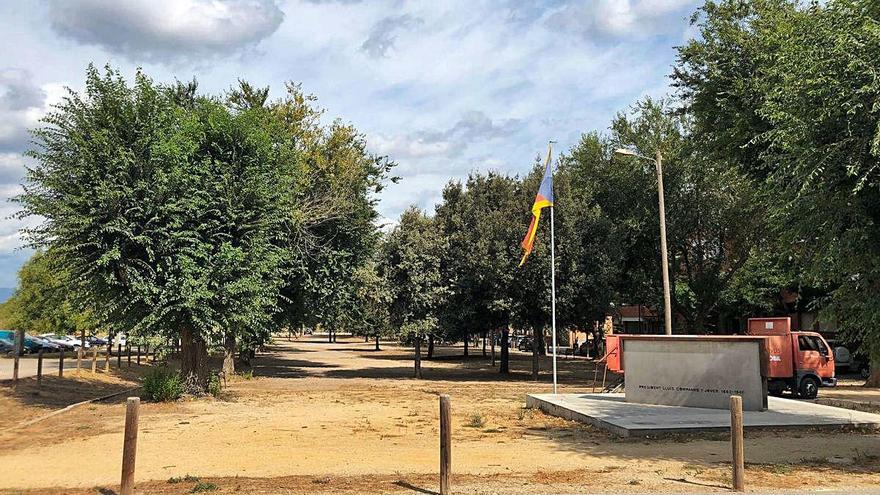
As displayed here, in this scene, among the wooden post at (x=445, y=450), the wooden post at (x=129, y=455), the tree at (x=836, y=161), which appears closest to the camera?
the wooden post at (x=129, y=455)

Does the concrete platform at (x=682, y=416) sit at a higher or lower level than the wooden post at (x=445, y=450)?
lower

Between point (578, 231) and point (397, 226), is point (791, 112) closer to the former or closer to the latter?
point (578, 231)

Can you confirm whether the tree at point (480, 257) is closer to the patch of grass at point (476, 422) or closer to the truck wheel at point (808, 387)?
the truck wheel at point (808, 387)

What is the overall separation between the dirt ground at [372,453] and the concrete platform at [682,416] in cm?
41

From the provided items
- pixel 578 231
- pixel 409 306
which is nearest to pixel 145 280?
pixel 409 306

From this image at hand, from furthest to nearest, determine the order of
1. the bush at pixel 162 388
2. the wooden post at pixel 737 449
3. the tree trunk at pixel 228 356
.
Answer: the tree trunk at pixel 228 356, the bush at pixel 162 388, the wooden post at pixel 737 449

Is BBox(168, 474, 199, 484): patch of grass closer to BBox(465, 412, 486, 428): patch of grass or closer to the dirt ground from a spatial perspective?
the dirt ground

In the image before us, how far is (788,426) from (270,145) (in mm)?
16444

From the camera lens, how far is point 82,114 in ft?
61.4

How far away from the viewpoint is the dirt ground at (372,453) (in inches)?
348

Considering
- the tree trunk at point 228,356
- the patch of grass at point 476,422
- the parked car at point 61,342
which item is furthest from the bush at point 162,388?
the parked car at point 61,342

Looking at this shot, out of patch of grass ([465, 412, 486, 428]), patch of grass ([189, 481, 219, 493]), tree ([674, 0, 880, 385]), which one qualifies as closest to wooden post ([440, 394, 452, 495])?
patch of grass ([189, 481, 219, 493])

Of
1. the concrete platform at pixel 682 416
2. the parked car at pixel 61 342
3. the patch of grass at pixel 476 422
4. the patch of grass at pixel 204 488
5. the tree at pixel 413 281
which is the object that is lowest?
the patch of grass at pixel 476 422

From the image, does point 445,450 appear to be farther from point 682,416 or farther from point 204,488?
point 682,416
